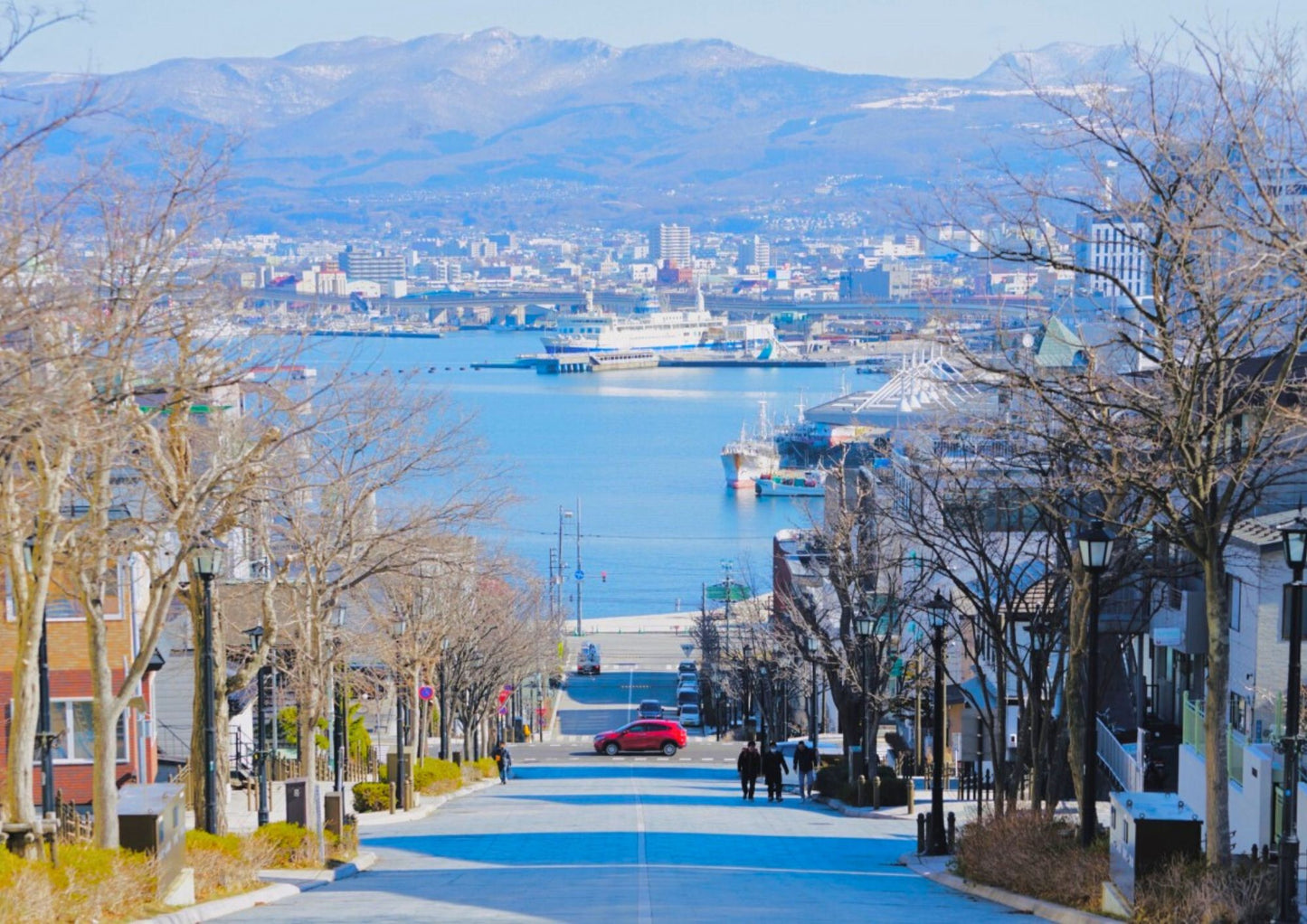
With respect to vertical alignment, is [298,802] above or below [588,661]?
above

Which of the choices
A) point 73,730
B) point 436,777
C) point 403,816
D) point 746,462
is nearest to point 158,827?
point 73,730

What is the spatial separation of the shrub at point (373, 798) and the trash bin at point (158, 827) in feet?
46.2

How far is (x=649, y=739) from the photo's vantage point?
162 ft

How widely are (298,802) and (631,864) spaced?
4.00 m

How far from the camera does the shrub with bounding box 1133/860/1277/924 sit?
41.2ft

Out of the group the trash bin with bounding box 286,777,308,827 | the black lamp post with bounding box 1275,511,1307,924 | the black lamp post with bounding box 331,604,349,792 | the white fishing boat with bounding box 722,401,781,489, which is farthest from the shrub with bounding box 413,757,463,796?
the white fishing boat with bounding box 722,401,781,489

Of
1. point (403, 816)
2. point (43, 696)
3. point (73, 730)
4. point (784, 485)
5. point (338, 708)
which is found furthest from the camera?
point (784, 485)

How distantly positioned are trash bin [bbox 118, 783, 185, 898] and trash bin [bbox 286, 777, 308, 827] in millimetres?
5064

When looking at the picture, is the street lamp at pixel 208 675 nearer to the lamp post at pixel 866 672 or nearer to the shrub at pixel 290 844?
the shrub at pixel 290 844

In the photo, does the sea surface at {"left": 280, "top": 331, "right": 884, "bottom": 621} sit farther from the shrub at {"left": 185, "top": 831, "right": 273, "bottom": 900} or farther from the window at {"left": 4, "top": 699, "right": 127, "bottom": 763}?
the shrub at {"left": 185, "top": 831, "right": 273, "bottom": 900}

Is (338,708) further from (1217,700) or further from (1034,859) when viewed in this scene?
(1217,700)

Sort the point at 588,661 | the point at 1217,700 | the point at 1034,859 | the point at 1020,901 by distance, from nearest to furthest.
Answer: the point at 1217,700 < the point at 1020,901 < the point at 1034,859 < the point at 588,661

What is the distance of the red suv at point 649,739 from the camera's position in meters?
49.2

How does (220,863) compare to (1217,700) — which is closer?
(1217,700)
